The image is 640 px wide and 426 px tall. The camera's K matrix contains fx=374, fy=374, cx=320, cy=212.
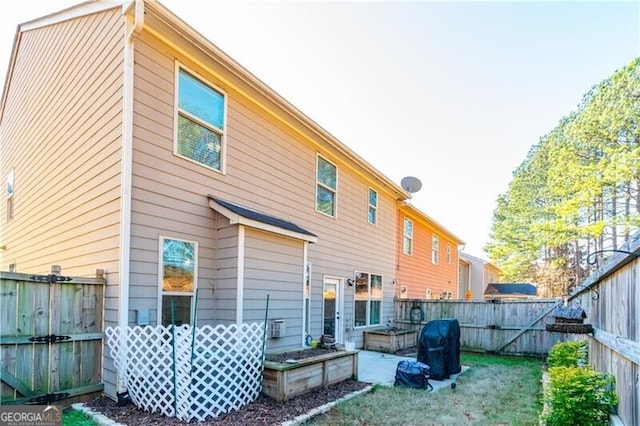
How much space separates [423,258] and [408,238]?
81.6 inches

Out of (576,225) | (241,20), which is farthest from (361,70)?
(576,225)

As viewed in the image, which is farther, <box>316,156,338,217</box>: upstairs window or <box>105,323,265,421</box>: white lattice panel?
<box>316,156,338,217</box>: upstairs window

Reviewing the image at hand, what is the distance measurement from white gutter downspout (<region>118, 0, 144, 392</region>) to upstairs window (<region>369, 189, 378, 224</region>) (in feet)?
26.0

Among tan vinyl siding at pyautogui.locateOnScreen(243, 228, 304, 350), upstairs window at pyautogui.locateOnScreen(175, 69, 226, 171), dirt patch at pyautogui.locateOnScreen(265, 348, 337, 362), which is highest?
upstairs window at pyautogui.locateOnScreen(175, 69, 226, 171)

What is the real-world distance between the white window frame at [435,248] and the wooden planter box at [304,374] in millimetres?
11808

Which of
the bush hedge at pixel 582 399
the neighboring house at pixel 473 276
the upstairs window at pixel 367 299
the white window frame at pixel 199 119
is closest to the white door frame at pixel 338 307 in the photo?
the upstairs window at pixel 367 299

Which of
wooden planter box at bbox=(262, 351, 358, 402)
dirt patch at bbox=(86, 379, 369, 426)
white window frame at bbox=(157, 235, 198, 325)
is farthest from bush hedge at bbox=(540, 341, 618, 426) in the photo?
white window frame at bbox=(157, 235, 198, 325)

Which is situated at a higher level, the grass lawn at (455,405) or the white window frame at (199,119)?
the white window frame at (199,119)

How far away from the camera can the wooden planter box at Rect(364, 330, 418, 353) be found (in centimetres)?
996

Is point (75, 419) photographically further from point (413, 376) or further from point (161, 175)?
point (413, 376)

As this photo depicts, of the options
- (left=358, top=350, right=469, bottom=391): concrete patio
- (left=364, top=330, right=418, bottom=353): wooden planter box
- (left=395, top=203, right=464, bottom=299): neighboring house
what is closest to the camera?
(left=358, top=350, right=469, bottom=391): concrete patio

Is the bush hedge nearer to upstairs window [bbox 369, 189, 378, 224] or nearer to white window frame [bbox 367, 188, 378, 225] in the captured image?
white window frame [bbox 367, 188, 378, 225]

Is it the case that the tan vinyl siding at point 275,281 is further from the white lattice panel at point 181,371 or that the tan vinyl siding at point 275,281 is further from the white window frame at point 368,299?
the white window frame at point 368,299

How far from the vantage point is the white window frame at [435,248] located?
56.9 feet
